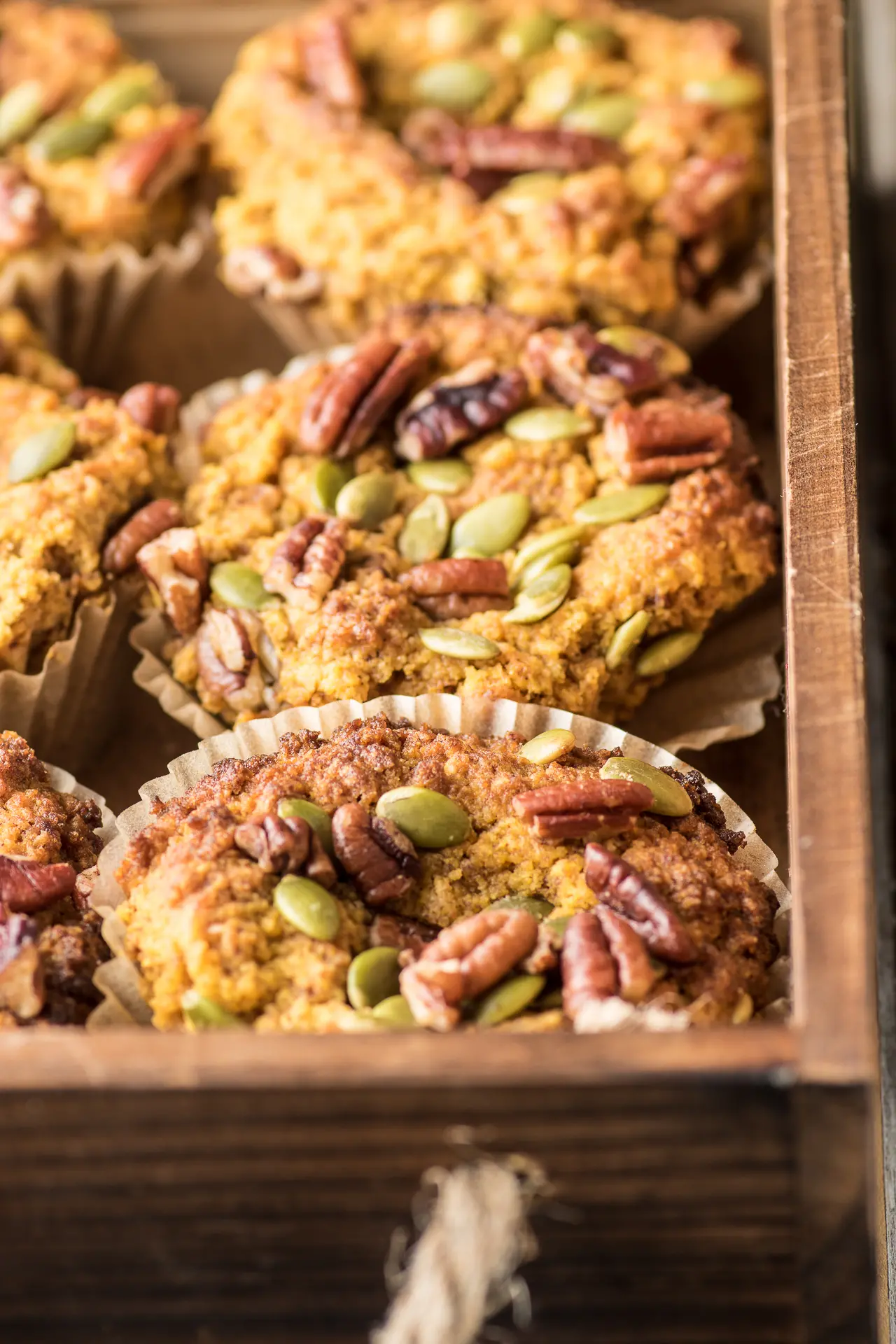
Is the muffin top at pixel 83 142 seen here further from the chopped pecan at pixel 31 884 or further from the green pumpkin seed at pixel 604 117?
the chopped pecan at pixel 31 884

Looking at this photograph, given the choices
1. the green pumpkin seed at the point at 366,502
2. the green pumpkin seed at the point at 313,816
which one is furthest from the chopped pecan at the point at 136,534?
the green pumpkin seed at the point at 313,816

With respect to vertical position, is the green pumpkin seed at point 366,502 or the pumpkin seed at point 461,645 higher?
the green pumpkin seed at point 366,502

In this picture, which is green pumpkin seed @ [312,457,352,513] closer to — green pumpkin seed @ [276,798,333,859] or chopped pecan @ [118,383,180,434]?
chopped pecan @ [118,383,180,434]

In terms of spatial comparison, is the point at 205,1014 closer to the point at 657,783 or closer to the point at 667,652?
the point at 657,783

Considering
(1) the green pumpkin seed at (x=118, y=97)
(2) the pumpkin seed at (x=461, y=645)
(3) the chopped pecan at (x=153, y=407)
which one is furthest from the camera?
(1) the green pumpkin seed at (x=118, y=97)

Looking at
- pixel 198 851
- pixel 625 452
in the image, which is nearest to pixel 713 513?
pixel 625 452

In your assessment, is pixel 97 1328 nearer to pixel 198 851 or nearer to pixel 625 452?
pixel 198 851

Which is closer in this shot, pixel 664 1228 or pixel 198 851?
pixel 664 1228
